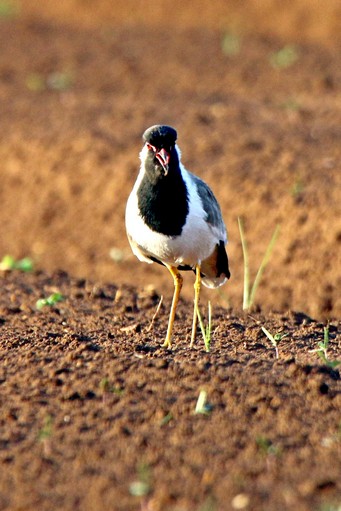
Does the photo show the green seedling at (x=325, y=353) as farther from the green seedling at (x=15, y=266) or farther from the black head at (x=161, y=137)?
the green seedling at (x=15, y=266)

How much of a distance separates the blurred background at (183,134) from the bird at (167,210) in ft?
6.81

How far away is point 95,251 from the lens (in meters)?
10.8

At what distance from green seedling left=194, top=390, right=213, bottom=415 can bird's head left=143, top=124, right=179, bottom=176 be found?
5.13 feet

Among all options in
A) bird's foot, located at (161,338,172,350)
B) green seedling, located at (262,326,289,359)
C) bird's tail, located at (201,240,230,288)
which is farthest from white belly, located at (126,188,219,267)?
green seedling, located at (262,326,289,359)

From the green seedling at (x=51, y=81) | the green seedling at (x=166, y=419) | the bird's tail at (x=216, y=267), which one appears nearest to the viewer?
the green seedling at (x=166, y=419)

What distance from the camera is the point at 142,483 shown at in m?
4.54

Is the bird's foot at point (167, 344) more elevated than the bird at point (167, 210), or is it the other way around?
the bird at point (167, 210)

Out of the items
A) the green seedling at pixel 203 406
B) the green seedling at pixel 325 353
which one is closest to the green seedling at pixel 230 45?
the green seedling at pixel 325 353

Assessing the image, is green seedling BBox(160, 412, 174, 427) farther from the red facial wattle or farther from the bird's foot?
the red facial wattle

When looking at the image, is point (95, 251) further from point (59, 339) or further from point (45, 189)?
point (59, 339)

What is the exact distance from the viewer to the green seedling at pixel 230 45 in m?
15.3

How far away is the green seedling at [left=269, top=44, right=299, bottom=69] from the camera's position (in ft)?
48.0

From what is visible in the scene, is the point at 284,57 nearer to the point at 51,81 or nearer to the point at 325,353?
the point at 51,81

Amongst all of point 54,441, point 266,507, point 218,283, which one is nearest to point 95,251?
point 218,283
